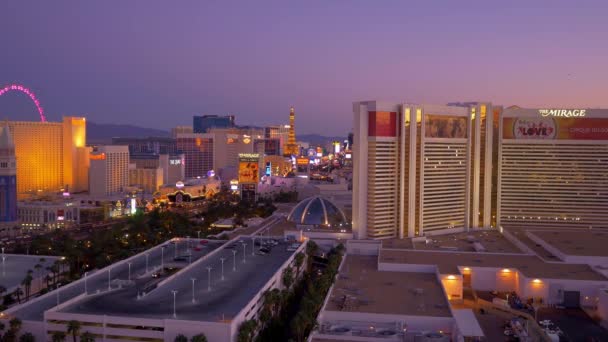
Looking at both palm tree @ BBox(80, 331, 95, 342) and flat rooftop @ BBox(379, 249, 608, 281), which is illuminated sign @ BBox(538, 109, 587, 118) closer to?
flat rooftop @ BBox(379, 249, 608, 281)

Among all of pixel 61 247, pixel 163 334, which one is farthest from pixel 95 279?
pixel 61 247

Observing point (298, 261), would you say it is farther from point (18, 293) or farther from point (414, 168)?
point (18, 293)

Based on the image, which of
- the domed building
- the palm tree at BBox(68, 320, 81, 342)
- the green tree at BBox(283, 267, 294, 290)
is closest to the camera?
the palm tree at BBox(68, 320, 81, 342)

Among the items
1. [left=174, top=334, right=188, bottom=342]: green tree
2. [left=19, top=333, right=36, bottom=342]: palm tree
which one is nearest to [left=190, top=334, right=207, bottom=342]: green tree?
[left=174, top=334, right=188, bottom=342]: green tree

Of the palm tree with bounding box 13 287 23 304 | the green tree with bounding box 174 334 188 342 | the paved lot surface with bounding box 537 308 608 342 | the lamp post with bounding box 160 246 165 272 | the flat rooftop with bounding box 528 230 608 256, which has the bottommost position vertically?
the paved lot surface with bounding box 537 308 608 342

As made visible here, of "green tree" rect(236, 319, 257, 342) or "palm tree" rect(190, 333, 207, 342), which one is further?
"green tree" rect(236, 319, 257, 342)

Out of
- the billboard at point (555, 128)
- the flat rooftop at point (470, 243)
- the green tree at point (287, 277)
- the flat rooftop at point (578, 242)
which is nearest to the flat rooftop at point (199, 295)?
the green tree at point (287, 277)

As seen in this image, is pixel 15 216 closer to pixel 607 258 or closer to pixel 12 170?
pixel 12 170

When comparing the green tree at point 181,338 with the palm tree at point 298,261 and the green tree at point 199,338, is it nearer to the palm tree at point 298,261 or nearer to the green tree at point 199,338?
the green tree at point 199,338
